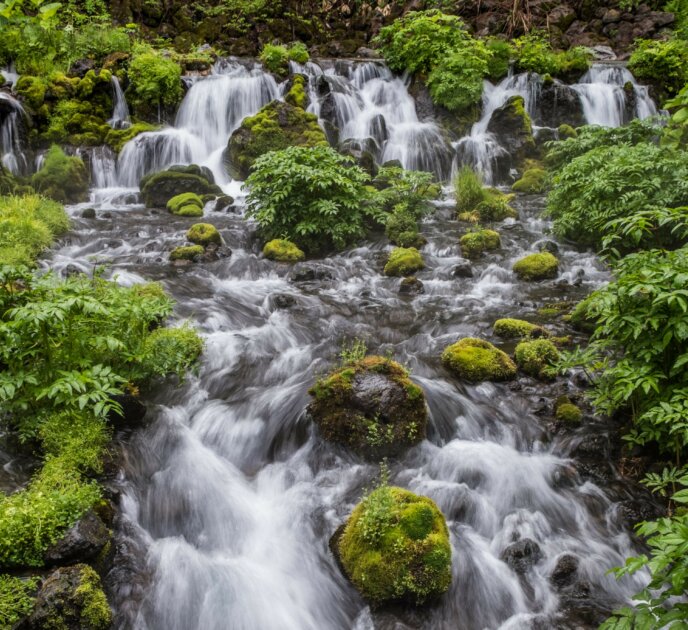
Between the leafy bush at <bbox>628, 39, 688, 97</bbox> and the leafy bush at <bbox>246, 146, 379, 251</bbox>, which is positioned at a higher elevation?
the leafy bush at <bbox>628, 39, 688, 97</bbox>

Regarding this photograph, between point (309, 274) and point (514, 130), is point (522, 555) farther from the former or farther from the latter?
point (514, 130)

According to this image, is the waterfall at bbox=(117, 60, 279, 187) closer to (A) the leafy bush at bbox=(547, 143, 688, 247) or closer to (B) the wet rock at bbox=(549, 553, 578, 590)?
(A) the leafy bush at bbox=(547, 143, 688, 247)

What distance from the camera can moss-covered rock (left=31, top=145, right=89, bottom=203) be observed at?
13656 millimetres

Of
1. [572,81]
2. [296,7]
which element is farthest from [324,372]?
[296,7]

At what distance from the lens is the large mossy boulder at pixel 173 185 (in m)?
14.0

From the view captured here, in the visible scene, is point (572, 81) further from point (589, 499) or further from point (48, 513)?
point (48, 513)

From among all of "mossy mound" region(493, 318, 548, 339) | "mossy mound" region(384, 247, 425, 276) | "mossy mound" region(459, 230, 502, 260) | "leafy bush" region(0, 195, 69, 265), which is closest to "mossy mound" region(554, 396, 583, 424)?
"mossy mound" region(493, 318, 548, 339)

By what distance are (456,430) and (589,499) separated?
1363 mm

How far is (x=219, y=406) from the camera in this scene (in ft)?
18.8

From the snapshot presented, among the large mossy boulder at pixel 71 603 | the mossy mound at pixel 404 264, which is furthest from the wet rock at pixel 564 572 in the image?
the mossy mound at pixel 404 264

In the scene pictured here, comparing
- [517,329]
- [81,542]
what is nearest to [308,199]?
[517,329]

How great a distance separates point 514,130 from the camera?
17062 millimetres

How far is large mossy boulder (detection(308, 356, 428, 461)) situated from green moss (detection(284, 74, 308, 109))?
14.3 metres

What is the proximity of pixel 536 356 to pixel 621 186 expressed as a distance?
4.04 metres
